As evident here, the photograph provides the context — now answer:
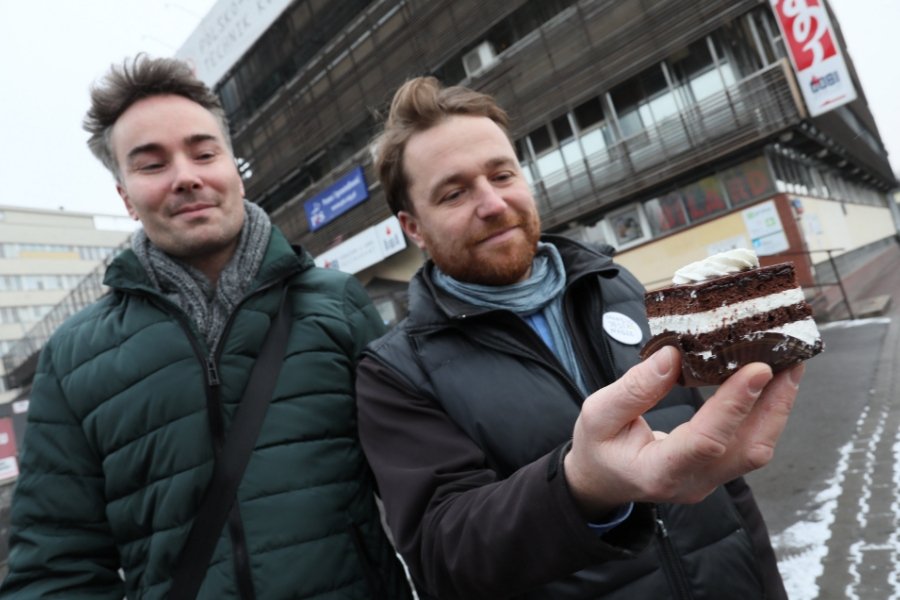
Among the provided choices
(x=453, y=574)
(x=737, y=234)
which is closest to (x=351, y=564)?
(x=453, y=574)

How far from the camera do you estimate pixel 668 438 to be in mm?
1057

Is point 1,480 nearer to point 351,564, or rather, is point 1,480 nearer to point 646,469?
point 351,564

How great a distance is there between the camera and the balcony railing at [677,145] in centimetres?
1331

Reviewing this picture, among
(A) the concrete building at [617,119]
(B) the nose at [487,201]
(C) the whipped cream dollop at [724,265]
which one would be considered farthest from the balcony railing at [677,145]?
(C) the whipped cream dollop at [724,265]

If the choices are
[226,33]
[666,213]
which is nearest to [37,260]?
[226,33]

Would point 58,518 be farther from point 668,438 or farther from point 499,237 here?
point 668,438

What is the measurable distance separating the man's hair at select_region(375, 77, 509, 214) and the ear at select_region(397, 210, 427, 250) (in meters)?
0.03

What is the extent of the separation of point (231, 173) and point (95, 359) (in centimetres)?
81

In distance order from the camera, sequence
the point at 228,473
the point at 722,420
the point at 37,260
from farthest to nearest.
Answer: the point at 37,260
the point at 228,473
the point at 722,420

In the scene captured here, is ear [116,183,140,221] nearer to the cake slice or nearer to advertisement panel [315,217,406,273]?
the cake slice

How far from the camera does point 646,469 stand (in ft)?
3.49

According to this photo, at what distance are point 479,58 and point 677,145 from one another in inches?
299

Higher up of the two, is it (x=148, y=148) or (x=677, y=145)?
(x=677, y=145)

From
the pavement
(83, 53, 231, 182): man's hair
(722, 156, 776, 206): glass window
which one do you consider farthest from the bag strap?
(722, 156, 776, 206): glass window
